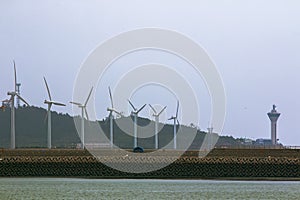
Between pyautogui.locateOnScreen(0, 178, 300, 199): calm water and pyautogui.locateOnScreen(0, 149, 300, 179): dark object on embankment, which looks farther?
pyautogui.locateOnScreen(0, 149, 300, 179): dark object on embankment

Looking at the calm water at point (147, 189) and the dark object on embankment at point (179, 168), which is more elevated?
the dark object on embankment at point (179, 168)

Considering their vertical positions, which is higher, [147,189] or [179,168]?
[179,168]

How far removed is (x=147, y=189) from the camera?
77.2m

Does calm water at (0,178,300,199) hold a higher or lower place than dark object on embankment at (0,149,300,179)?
lower

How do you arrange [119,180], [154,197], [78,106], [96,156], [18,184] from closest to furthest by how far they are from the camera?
1. [154,197]
2. [18,184]
3. [119,180]
4. [96,156]
5. [78,106]

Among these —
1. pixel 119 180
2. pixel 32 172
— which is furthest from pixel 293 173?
pixel 32 172

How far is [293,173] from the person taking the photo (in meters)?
96.6

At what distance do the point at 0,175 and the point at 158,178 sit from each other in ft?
50.6

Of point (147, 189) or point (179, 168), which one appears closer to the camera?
point (147, 189)

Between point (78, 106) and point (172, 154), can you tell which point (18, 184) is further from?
point (78, 106)

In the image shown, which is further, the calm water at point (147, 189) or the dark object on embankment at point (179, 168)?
the dark object on embankment at point (179, 168)

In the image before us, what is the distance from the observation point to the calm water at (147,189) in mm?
69000

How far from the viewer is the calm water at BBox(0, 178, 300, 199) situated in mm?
69000

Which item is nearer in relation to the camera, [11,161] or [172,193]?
[172,193]
